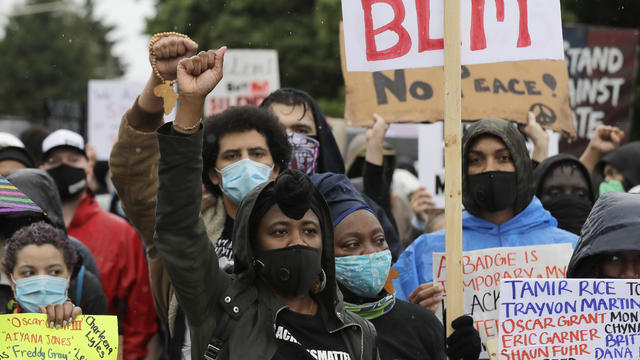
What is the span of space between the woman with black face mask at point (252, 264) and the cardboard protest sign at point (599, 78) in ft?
19.5

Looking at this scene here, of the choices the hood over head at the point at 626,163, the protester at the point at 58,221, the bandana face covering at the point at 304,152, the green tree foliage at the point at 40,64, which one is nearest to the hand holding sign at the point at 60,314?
the protester at the point at 58,221

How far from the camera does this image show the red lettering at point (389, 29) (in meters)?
4.25

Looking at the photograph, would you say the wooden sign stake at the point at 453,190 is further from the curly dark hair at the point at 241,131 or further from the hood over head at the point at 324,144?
the hood over head at the point at 324,144

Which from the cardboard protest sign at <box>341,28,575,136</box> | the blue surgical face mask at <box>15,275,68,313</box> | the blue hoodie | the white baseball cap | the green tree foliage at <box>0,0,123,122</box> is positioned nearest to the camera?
the blue surgical face mask at <box>15,275,68,313</box>

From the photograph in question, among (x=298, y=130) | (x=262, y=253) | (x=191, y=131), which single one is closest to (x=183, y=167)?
(x=191, y=131)

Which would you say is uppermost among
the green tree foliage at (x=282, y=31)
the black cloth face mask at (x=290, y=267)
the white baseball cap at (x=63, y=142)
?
the green tree foliage at (x=282, y=31)

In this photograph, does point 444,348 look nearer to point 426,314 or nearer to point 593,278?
point 426,314

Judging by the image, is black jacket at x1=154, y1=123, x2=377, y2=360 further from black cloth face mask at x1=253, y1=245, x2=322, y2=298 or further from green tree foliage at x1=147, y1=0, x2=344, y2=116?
green tree foliage at x1=147, y1=0, x2=344, y2=116

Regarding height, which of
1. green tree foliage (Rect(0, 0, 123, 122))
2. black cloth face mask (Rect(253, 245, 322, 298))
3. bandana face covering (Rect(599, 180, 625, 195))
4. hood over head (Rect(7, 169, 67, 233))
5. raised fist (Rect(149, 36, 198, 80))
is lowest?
black cloth face mask (Rect(253, 245, 322, 298))

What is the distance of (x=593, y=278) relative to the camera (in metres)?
3.48

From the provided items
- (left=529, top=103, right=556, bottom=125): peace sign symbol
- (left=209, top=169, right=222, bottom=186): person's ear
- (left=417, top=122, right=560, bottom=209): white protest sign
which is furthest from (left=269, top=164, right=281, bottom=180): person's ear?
(left=417, top=122, right=560, bottom=209): white protest sign

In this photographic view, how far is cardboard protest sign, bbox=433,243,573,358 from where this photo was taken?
14.0 feet

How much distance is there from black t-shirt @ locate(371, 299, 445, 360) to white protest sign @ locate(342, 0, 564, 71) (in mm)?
1112

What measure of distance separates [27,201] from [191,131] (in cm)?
129
